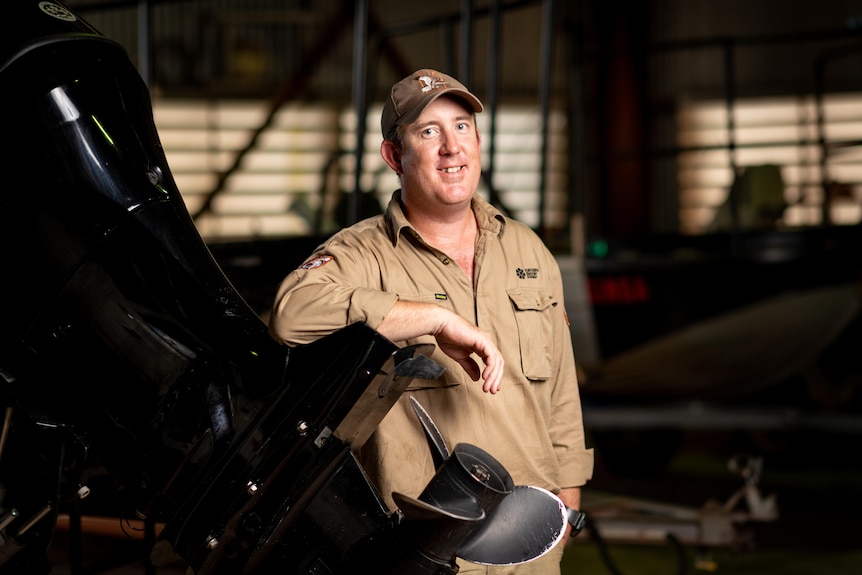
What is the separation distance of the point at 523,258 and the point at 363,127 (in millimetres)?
1354

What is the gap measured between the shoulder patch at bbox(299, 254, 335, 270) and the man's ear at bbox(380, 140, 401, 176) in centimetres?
23

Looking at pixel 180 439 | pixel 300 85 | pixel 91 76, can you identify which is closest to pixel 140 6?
pixel 91 76

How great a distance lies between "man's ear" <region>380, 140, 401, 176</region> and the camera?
83.5 inches

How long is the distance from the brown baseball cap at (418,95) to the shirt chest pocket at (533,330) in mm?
372

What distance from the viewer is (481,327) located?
81.2 inches

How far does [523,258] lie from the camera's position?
2.19m

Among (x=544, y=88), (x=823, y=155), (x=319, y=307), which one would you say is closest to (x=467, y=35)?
(x=544, y=88)

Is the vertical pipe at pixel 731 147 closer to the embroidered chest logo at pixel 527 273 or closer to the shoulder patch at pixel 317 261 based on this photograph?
the embroidered chest logo at pixel 527 273

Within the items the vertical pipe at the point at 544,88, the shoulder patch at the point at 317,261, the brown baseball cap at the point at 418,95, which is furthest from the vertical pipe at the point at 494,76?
the shoulder patch at the point at 317,261

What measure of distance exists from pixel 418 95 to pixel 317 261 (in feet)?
1.16

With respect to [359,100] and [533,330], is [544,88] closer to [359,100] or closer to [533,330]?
[359,100]

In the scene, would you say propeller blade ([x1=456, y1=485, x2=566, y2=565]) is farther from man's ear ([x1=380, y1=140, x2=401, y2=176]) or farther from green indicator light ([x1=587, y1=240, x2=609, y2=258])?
green indicator light ([x1=587, y1=240, x2=609, y2=258])

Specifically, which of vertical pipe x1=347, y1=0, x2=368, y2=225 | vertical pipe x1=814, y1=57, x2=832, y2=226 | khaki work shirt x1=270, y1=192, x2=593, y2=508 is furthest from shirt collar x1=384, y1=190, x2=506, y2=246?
vertical pipe x1=814, y1=57, x2=832, y2=226

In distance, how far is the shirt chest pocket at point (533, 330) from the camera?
83.0 inches
